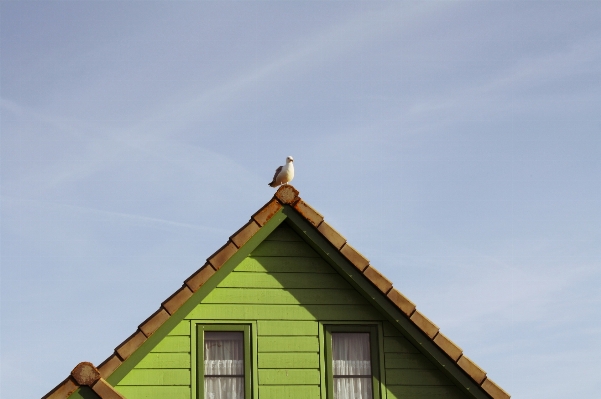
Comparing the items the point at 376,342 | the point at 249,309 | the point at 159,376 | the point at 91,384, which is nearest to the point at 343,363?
the point at 376,342

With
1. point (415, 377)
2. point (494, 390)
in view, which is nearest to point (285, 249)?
point (415, 377)

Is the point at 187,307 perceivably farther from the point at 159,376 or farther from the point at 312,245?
the point at 312,245

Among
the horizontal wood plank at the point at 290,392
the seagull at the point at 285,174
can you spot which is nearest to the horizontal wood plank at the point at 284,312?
the horizontal wood plank at the point at 290,392

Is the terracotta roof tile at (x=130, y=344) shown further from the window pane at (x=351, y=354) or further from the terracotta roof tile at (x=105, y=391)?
the window pane at (x=351, y=354)

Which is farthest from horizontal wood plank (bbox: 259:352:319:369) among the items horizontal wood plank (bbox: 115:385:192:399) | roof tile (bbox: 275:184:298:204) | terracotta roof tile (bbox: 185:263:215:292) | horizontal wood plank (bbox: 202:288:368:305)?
roof tile (bbox: 275:184:298:204)

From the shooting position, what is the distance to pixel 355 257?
50.1 feet

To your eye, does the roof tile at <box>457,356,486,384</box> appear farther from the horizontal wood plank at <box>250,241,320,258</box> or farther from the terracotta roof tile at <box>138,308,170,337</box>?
the terracotta roof tile at <box>138,308,170,337</box>

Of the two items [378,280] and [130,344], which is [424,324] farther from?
[130,344]

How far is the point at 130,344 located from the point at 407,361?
12.7ft

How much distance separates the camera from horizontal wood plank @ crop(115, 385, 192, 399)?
14.3 meters

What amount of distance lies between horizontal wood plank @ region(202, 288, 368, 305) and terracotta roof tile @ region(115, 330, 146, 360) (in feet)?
3.50

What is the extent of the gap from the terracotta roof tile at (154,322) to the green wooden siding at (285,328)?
27 centimetres

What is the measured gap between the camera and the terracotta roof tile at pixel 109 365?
1404 cm

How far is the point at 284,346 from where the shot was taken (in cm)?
1498
